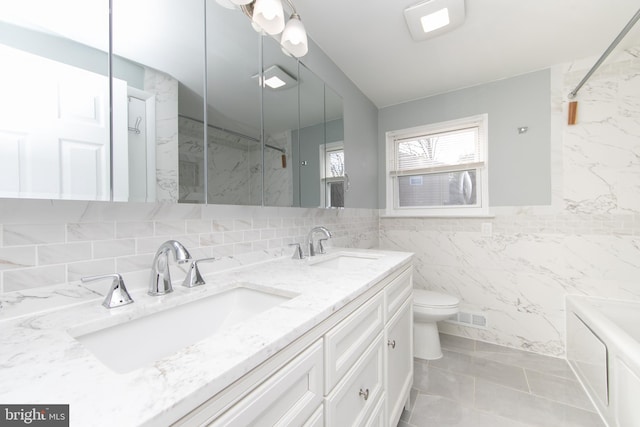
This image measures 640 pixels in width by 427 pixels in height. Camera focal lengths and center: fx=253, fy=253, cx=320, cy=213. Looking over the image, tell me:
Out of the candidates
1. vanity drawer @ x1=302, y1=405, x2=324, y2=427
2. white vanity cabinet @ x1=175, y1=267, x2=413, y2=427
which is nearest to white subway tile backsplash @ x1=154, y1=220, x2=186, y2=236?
white vanity cabinet @ x1=175, y1=267, x2=413, y2=427

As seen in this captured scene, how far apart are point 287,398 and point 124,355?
430 mm

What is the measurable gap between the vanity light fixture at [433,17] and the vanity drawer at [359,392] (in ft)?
5.88

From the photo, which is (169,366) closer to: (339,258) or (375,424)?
(375,424)

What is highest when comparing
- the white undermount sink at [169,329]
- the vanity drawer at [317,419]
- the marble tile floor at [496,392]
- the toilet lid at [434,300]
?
the white undermount sink at [169,329]

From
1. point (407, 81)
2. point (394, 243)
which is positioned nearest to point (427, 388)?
point (394, 243)

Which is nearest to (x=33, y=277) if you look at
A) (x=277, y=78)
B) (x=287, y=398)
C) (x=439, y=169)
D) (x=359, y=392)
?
(x=287, y=398)

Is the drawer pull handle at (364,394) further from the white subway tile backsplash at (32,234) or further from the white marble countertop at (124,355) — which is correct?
the white subway tile backsplash at (32,234)

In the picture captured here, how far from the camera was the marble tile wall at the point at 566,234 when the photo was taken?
1845 millimetres

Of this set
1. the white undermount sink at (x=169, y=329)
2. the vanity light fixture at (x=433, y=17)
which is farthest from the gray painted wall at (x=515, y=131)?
the white undermount sink at (x=169, y=329)

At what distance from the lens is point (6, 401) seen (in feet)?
1.11

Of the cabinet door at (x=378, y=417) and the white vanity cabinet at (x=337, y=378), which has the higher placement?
the white vanity cabinet at (x=337, y=378)

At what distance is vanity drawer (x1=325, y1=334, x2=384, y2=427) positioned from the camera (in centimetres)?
75

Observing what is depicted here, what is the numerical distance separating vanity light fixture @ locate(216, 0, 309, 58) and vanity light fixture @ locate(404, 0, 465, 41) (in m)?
0.74

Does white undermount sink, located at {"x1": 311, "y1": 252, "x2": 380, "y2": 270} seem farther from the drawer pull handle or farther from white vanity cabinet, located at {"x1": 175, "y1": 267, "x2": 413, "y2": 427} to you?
the drawer pull handle
